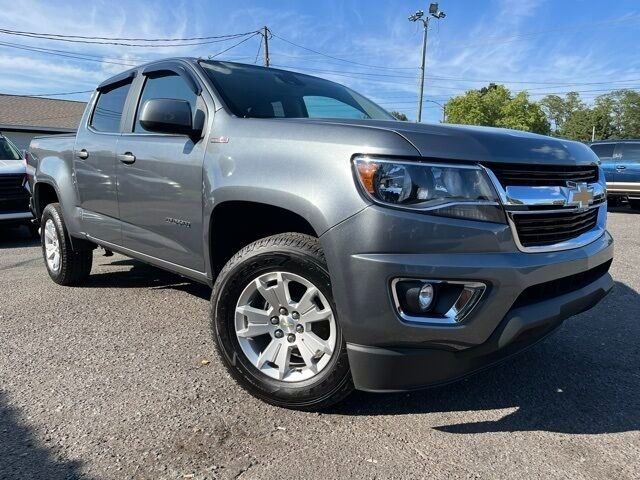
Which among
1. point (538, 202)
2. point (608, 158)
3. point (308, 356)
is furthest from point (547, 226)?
point (608, 158)

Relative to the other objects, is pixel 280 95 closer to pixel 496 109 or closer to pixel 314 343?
pixel 314 343

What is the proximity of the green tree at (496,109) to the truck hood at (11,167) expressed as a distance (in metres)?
48.9

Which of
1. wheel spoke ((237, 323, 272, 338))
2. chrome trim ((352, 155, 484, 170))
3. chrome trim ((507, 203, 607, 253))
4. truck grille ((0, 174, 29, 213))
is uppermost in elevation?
chrome trim ((352, 155, 484, 170))

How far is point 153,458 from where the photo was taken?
2.23 m

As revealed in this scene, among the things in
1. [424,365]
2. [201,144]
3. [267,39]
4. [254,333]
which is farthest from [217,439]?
[267,39]

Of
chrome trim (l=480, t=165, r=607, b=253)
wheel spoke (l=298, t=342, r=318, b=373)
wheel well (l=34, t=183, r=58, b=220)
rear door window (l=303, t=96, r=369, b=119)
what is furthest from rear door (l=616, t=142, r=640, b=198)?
wheel spoke (l=298, t=342, r=318, b=373)

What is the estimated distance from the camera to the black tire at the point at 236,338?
93.7 inches

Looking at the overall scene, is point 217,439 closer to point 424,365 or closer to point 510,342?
point 424,365

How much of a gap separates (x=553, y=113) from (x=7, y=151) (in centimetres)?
10560

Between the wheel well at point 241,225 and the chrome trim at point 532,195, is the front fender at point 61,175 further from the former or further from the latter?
the chrome trim at point 532,195

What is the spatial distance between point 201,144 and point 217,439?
1595mm

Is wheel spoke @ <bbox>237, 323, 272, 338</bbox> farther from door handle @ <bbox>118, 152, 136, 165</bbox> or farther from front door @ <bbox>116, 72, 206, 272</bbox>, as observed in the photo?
door handle @ <bbox>118, 152, 136, 165</bbox>

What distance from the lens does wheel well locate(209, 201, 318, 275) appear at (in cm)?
278

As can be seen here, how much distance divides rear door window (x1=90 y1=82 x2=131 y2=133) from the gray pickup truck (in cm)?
90
